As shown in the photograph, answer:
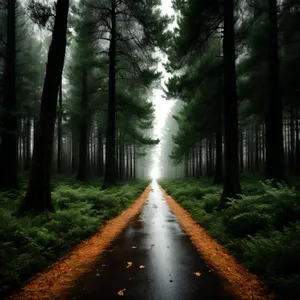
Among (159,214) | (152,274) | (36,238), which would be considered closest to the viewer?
(152,274)

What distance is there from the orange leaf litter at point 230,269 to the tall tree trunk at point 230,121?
8.46 ft

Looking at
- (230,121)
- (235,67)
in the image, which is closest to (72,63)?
(235,67)

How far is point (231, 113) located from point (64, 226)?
23.6ft

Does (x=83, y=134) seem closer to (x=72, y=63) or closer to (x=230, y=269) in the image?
(x=72, y=63)

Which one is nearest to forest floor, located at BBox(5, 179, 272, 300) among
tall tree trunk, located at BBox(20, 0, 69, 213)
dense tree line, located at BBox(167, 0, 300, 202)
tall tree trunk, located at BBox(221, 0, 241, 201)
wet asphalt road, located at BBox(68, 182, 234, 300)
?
wet asphalt road, located at BBox(68, 182, 234, 300)

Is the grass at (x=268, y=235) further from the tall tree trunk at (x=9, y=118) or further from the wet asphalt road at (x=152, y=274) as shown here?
the tall tree trunk at (x=9, y=118)

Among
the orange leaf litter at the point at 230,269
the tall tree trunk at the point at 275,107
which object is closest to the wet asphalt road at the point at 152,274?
the orange leaf litter at the point at 230,269

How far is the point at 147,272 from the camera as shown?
3.43 meters

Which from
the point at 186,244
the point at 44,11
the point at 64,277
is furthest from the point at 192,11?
the point at 64,277

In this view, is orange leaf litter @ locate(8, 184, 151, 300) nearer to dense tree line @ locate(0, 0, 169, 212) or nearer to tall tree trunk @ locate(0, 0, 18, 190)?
dense tree line @ locate(0, 0, 169, 212)

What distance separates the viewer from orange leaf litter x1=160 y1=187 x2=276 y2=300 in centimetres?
287

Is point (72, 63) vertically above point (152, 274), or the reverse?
point (72, 63)

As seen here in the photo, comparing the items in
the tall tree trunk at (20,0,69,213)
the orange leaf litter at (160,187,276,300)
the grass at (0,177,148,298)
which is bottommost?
the orange leaf litter at (160,187,276,300)

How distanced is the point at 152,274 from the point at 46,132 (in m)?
5.37
